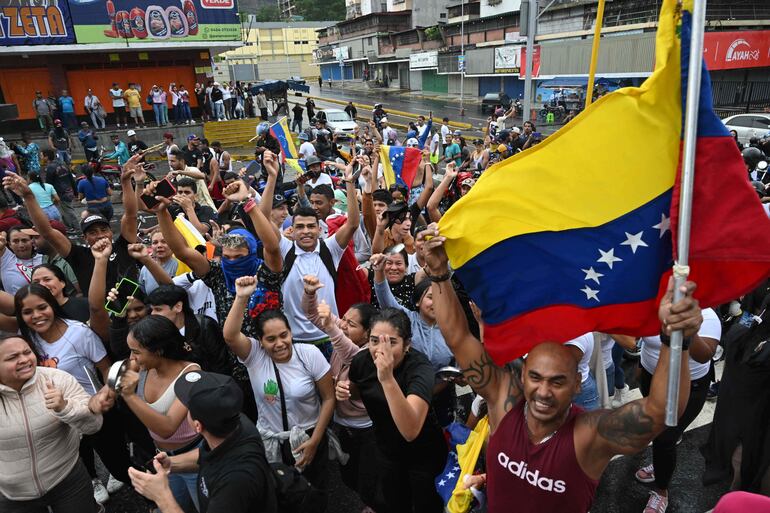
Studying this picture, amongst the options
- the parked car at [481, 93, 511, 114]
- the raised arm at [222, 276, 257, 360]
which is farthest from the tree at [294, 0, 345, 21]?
the raised arm at [222, 276, 257, 360]

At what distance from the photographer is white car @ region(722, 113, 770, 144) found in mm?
16812

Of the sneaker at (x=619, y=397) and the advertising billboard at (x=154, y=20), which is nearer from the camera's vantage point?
the sneaker at (x=619, y=397)

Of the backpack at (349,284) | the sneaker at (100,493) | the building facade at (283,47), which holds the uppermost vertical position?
the building facade at (283,47)

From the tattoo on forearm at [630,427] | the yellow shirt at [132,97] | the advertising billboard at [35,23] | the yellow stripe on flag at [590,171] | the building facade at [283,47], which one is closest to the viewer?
the tattoo on forearm at [630,427]

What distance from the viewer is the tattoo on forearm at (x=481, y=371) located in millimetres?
2646

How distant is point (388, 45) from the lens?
208 feet

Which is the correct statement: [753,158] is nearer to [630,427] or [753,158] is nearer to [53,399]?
[630,427]

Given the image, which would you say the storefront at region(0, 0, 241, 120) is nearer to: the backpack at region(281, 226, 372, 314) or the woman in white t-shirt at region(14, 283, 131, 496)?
the woman in white t-shirt at region(14, 283, 131, 496)

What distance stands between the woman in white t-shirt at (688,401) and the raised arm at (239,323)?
8.57ft

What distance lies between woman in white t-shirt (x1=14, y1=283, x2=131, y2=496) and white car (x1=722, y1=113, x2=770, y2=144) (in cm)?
1945

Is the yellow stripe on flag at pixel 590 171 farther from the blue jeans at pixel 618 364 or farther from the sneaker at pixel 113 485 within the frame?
the sneaker at pixel 113 485

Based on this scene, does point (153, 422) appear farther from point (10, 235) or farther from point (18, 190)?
point (10, 235)

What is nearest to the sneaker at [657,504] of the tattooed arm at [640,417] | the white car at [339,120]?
the tattooed arm at [640,417]

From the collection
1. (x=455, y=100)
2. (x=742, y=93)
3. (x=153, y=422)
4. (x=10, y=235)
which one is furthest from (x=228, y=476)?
(x=455, y=100)
